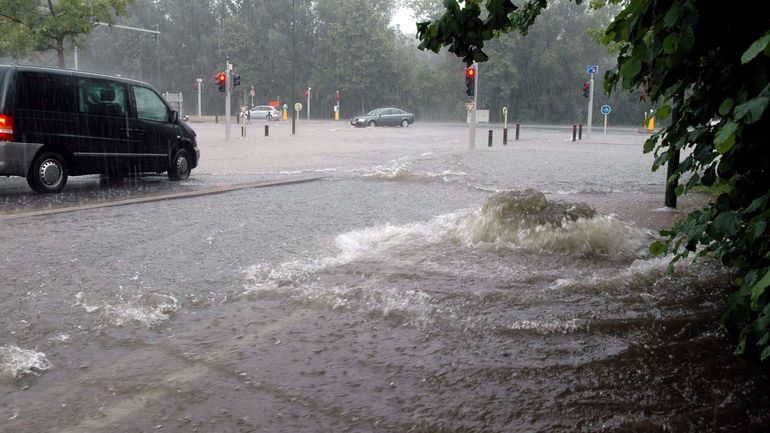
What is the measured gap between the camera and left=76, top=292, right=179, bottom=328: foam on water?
499 centimetres

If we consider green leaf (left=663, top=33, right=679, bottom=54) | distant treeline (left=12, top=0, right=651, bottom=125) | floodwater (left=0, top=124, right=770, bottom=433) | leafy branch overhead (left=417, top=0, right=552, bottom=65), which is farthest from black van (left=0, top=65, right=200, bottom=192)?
distant treeline (left=12, top=0, right=651, bottom=125)

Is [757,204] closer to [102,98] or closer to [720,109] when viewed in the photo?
[720,109]

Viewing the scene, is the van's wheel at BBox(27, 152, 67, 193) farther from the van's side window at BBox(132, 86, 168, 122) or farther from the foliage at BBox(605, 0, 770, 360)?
the foliage at BBox(605, 0, 770, 360)

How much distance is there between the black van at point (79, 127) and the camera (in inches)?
424

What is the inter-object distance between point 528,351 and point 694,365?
0.96 m

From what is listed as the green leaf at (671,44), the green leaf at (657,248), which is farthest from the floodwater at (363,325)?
the green leaf at (671,44)

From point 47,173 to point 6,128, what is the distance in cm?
95

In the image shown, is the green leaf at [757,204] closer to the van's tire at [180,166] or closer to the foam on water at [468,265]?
the foam on water at [468,265]

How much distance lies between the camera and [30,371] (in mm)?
4055

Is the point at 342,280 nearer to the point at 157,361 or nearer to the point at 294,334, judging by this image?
the point at 294,334

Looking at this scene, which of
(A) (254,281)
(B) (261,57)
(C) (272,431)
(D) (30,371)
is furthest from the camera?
(B) (261,57)

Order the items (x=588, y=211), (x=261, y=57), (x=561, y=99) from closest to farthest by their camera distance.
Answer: (x=588, y=211), (x=561, y=99), (x=261, y=57)

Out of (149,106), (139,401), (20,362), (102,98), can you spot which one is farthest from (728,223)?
(149,106)

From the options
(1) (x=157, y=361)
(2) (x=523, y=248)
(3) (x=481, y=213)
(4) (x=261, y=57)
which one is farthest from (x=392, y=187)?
(4) (x=261, y=57)
